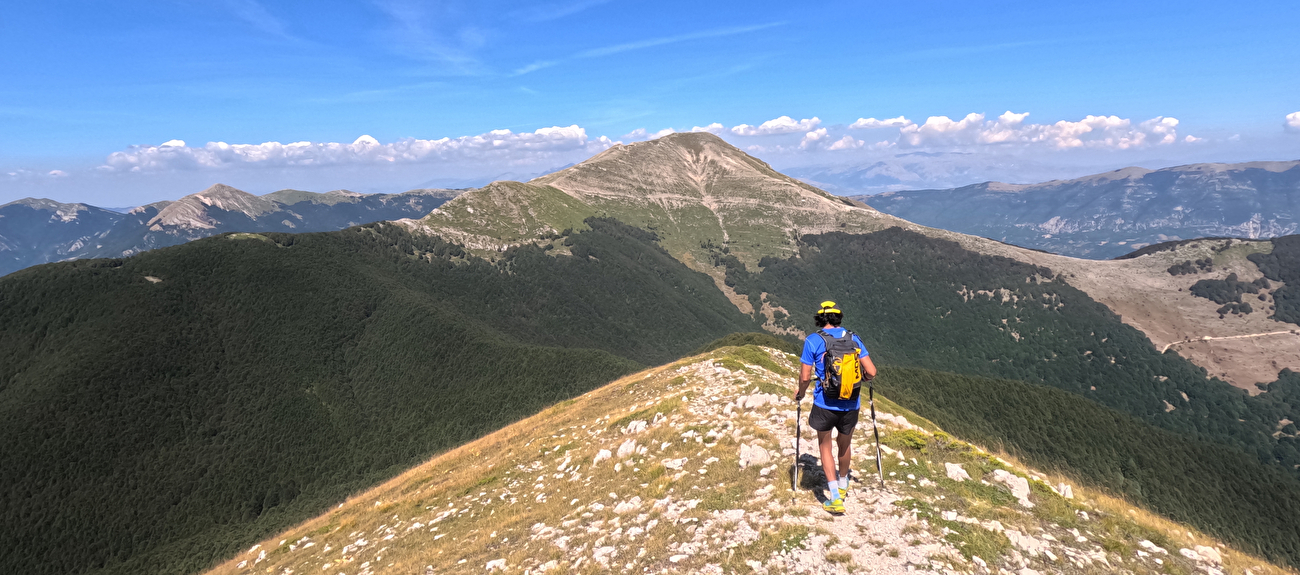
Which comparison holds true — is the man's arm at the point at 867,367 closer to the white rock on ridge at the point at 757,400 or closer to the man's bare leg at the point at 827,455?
the man's bare leg at the point at 827,455

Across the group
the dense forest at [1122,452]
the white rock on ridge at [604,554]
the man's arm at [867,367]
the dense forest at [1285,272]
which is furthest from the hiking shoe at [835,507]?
the dense forest at [1285,272]

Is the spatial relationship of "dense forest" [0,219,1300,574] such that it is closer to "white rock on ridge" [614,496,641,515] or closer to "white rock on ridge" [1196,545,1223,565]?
"white rock on ridge" [1196,545,1223,565]

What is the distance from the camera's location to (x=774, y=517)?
1230cm

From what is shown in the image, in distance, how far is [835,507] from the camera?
1206 centimetres

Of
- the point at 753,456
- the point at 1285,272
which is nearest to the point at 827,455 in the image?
the point at 753,456

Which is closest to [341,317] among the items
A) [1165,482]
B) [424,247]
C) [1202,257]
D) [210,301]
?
[210,301]

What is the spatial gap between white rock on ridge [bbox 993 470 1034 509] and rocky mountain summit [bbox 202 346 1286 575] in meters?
0.04

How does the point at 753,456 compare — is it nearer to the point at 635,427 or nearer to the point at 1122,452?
the point at 635,427

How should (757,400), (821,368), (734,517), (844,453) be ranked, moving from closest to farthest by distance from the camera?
(821,368) < (734,517) < (844,453) < (757,400)

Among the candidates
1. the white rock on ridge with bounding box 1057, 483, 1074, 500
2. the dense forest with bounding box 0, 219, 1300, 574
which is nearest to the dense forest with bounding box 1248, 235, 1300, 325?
the dense forest with bounding box 0, 219, 1300, 574

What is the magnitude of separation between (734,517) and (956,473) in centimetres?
685

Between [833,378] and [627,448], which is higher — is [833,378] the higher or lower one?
the higher one

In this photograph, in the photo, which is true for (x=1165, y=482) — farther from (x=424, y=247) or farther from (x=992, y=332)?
(x=424, y=247)

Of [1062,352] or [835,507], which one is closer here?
[835,507]
